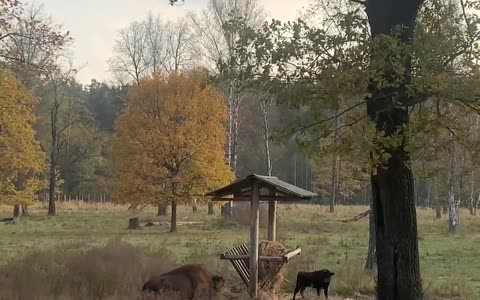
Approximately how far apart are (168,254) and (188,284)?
6.16 m

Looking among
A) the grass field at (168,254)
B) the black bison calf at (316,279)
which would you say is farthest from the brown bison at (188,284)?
the black bison calf at (316,279)

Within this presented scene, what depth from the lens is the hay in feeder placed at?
1346 cm

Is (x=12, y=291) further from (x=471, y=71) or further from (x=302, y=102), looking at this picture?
(x=471, y=71)

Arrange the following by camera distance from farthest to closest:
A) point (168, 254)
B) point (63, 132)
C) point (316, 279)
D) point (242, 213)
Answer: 1. point (63, 132)
2. point (242, 213)
3. point (168, 254)
4. point (316, 279)

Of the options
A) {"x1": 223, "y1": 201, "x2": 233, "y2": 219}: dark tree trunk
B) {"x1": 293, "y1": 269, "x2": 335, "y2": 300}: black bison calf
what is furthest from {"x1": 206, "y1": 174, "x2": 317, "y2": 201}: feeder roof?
{"x1": 223, "y1": 201, "x2": 233, "y2": 219}: dark tree trunk

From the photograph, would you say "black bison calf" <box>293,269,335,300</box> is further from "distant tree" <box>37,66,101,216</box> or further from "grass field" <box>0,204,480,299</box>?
"distant tree" <box>37,66,101,216</box>

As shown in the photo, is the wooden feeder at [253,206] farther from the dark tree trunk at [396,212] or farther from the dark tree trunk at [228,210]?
the dark tree trunk at [228,210]

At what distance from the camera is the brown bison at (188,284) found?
10.4 metres

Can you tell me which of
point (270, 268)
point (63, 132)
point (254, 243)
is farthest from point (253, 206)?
point (63, 132)

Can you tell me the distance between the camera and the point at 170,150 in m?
33.6

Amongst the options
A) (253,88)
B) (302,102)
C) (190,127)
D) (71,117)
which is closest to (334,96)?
(302,102)

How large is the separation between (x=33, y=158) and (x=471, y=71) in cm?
2684

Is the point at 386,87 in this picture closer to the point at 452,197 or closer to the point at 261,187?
the point at 261,187

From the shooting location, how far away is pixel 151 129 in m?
33.6
